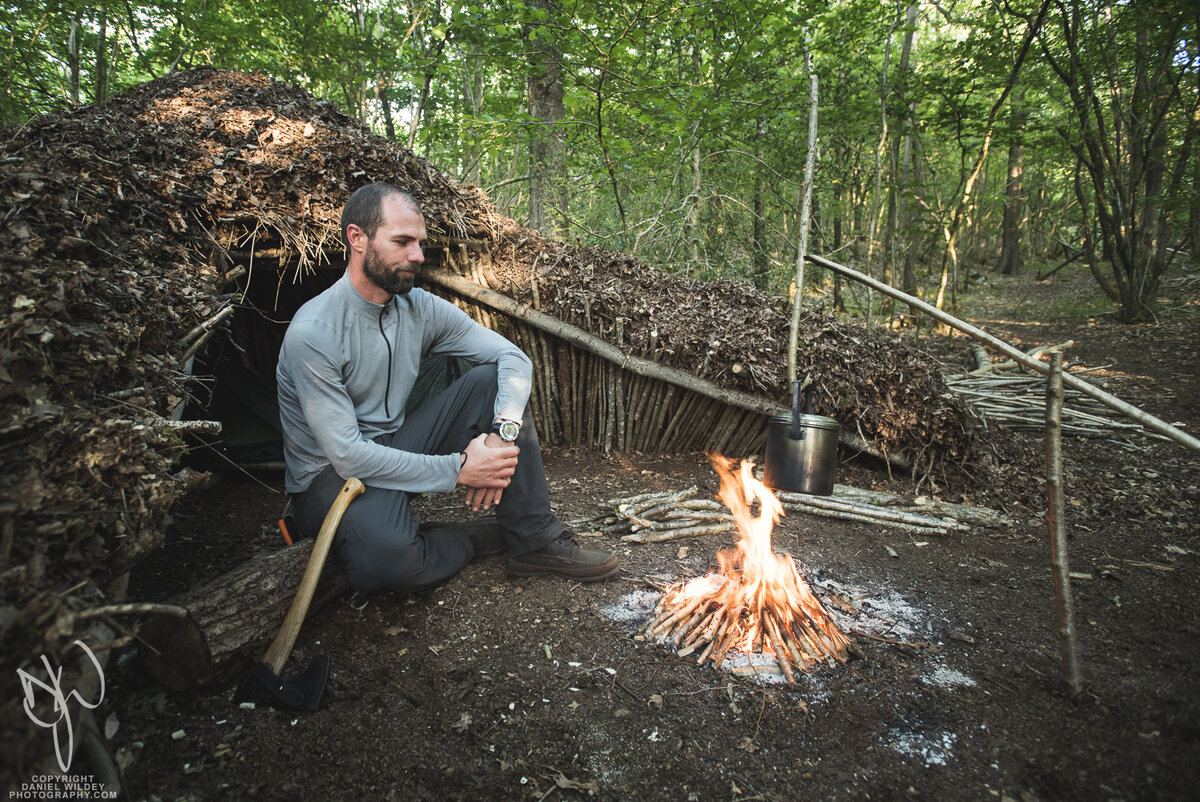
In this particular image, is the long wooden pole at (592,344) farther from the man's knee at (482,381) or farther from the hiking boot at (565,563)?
the hiking boot at (565,563)

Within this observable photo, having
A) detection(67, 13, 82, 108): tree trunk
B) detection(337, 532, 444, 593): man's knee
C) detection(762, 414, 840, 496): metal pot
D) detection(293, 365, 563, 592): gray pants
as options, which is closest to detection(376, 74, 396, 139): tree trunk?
detection(67, 13, 82, 108): tree trunk

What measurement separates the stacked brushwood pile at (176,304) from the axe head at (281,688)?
525 mm

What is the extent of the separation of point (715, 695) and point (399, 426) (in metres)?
1.86

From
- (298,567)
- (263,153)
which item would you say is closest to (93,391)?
(298,567)

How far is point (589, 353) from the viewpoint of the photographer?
430 cm

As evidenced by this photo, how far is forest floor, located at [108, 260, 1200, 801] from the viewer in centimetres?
175

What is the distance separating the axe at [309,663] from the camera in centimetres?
202

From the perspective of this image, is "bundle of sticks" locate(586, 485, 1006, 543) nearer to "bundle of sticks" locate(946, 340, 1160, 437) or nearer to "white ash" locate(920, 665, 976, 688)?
"bundle of sticks" locate(946, 340, 1160, 437)

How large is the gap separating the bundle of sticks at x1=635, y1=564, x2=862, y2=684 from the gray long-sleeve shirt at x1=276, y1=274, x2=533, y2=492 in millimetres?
1151

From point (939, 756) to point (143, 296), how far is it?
132 inches

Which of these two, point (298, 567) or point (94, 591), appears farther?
point (298, 567)

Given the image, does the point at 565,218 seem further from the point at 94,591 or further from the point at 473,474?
the point at 94,591

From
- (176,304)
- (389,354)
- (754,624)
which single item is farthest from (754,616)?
(176,304)

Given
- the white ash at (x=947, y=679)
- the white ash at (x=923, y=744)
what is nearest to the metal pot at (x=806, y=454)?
the white ash at (x=947, y=679)
